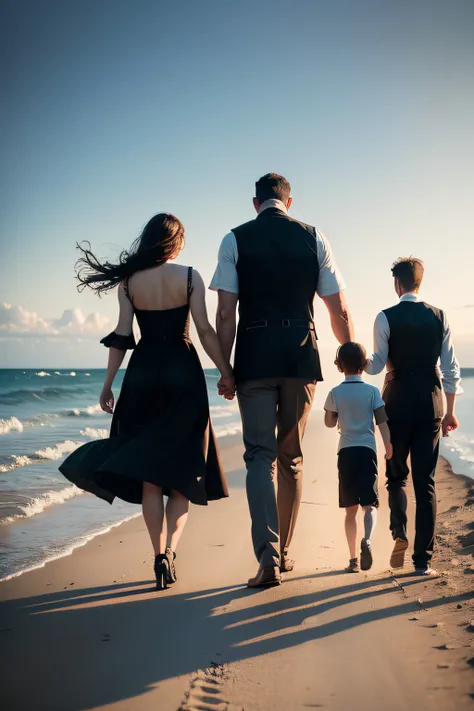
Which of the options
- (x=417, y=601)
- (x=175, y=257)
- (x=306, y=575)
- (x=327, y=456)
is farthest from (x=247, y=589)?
(x=327, y=456)

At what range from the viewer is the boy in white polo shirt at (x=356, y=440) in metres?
3.80

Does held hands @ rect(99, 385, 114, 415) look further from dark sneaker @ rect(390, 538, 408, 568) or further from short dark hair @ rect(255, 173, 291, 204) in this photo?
dark sneaker @ rect(390, 538, 408, 568)

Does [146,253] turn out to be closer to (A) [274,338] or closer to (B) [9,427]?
(A) [274,338]

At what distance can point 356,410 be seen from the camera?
3.86 m

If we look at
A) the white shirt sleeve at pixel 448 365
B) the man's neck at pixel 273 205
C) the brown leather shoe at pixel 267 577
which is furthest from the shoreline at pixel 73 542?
the white shirt sleeve at pixel 448 365

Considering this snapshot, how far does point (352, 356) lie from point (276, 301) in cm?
66

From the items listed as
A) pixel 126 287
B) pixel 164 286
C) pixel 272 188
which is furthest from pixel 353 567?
pixel 272 188

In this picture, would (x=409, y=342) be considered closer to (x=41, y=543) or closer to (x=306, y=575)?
(x=306, y=575)

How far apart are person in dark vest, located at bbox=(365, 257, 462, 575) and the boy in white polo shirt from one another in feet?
0.39

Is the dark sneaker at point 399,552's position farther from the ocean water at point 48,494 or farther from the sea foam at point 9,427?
the sea foam at point 9,427

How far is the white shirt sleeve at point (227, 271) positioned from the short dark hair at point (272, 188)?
1.28 feet

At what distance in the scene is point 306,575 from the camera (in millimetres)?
3627

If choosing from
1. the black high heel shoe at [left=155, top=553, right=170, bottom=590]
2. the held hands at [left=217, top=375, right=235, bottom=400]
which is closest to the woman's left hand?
the held hands at [left=217, top=375, right=235, bottom=400]

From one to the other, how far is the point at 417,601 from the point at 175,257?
2.28 metres
